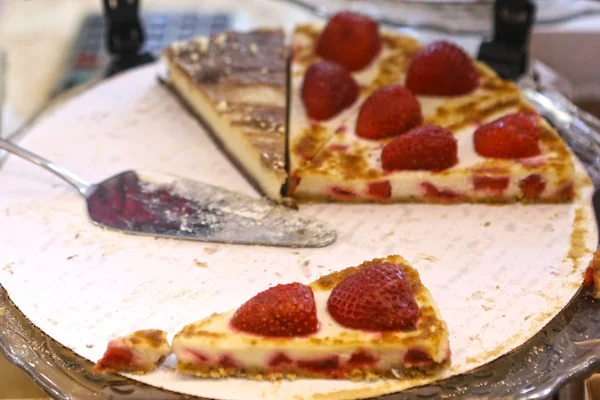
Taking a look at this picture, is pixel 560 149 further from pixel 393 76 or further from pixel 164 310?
pixel 164 310

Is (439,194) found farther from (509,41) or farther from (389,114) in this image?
(509,41)

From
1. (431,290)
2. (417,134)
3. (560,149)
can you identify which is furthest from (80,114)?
(560,149)

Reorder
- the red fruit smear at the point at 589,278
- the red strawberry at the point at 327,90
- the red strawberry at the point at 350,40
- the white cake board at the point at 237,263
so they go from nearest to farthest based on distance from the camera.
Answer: the white cake board at the point at 237,263
the red fruit smear at the point at 589,278
the red strawberry at the point at 327,90
the red strawberry at the point at 350,40

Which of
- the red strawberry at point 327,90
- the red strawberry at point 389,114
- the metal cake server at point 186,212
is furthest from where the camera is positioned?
the red strawberry at point 327,90

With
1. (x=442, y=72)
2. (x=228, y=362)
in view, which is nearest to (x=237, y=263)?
(x=228, y=362)

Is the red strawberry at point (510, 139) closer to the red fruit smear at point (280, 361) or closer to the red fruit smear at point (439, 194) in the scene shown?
the red fruit smear at point (439, 194)

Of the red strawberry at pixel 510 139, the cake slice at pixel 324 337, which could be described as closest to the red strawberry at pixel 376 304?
the cake slice at pixel 324 337
